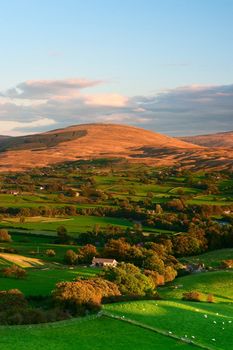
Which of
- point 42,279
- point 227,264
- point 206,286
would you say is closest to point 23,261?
point 42,279

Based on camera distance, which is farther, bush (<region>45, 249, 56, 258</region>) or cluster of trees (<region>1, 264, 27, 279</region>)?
bush (<region>45, 249, 56, 258</region>)

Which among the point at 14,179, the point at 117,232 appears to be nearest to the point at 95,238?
the point at 117,232

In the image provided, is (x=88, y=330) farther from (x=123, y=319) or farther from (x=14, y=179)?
(x=14, y=179)

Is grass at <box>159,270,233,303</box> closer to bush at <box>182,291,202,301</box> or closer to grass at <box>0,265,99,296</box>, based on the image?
bush at <box>182,291,202,301</box>

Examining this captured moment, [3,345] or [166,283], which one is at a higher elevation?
[3,345]

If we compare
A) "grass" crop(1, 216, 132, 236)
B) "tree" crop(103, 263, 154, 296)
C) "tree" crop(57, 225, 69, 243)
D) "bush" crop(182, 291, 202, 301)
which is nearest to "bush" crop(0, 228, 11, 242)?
"tree" crop(57, 225, 69, 243)

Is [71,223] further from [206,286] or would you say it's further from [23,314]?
[23,314]

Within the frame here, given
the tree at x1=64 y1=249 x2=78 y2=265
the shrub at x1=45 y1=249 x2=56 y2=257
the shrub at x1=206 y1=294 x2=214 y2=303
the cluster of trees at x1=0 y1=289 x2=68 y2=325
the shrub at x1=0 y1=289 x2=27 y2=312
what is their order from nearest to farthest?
the cluster of trees at x1=0 y1=289 x2=68 y2=325 → the shrub at x1=0 y1=289 x2=27 y2=312 → the shrub at x1=206 y1=294 x2=214 y2=303 → the tree at x1=64 y1=249 x2=78 y2=265 → the shrub at x1=45 y1=249 x2=56 y2=257

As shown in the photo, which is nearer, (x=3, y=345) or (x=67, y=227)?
(x=3, y=345)
